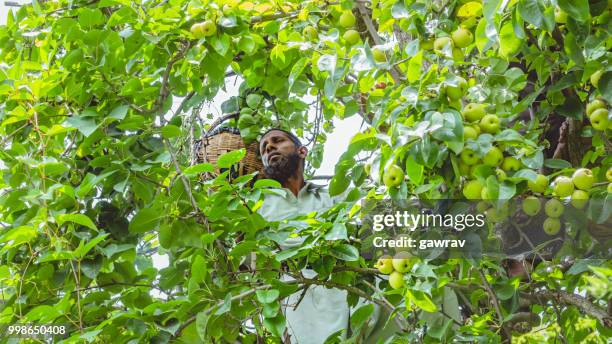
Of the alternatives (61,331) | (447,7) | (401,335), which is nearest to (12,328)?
(61,331)

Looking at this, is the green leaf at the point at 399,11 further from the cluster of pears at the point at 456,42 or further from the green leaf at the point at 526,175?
the green leaf at the point at 526,175

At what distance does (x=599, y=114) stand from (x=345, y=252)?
1.96ft

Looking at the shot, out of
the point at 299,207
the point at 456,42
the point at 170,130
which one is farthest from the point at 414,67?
the point at 299,207

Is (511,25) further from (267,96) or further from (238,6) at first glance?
(267,96)

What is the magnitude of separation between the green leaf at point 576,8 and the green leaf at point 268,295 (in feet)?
2.49

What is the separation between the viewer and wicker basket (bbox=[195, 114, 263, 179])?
2748 millimetres

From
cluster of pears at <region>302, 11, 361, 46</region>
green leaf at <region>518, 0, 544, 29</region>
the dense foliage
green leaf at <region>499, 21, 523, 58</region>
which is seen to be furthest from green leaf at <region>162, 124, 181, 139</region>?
green leaf at <region>518, 0, 544, 29</region>

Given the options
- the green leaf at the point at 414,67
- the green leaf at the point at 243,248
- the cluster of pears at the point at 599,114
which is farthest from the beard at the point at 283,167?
the cluster of pears at the point at 599,114

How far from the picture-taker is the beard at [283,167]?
2789 mm

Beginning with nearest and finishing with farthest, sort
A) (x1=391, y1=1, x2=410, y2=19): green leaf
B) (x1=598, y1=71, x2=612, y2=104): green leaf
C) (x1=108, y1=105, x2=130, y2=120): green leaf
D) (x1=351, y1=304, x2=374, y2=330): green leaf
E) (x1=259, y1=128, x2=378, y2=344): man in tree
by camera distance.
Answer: (x1=598, y1=71, x2=612, y2=104): green leaf
(x1=391, y1=1, x2=410, y2=19): green leaf
(x1=351, y1=304, x2=374, y2=330): green leaf
(x1=108, y1=105, x2=130, y2=120): green leaf
(x1=259, y1=128, x2=378, y2=344): man in tree

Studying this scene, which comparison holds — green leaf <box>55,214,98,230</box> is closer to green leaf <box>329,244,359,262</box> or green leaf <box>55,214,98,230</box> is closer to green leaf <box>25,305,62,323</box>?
green leaf <box>25,305,62,323</box>

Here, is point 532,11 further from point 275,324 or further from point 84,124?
point 84,124

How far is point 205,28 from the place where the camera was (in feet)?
6.59

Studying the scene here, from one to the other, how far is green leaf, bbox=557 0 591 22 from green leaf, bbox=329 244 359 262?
0.68m
